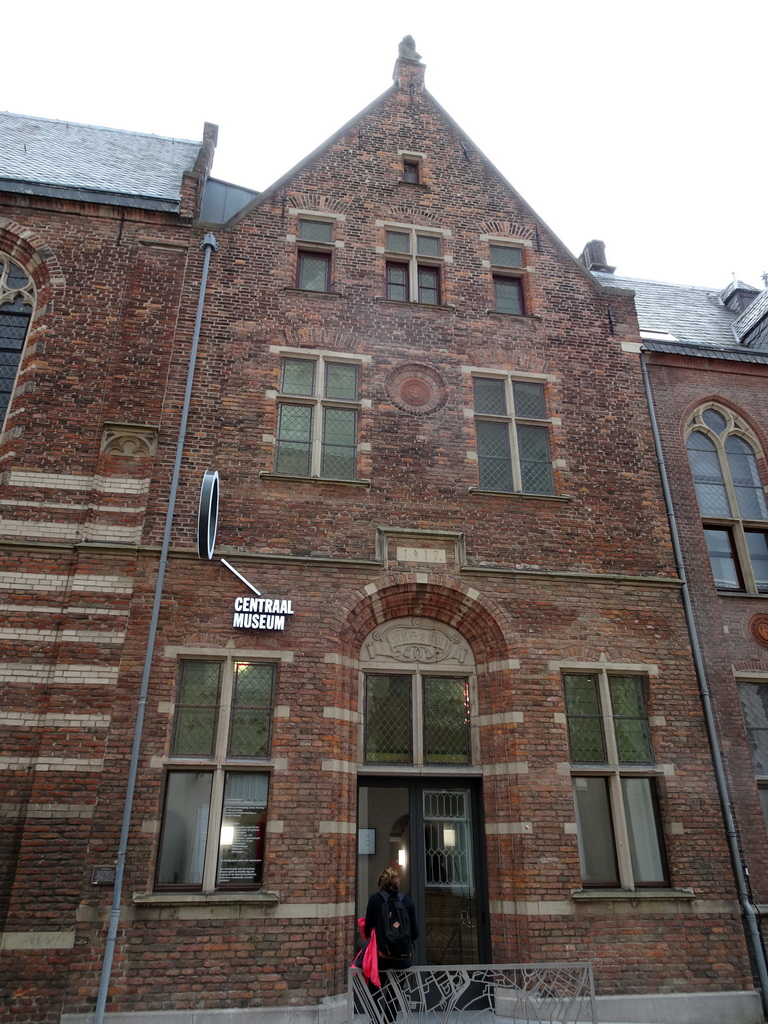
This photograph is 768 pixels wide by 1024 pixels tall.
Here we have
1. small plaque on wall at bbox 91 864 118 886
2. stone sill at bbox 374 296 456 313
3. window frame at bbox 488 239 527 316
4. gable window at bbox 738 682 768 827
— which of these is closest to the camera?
small plaque on wall at bbox 91 864 118 886

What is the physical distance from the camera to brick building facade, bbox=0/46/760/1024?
8.40 meters

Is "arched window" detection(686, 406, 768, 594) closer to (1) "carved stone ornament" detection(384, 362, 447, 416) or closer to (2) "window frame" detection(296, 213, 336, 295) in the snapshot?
(1) "carved stone ornament" detection(384, 362, 447, 416)

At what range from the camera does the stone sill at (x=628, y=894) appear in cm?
898

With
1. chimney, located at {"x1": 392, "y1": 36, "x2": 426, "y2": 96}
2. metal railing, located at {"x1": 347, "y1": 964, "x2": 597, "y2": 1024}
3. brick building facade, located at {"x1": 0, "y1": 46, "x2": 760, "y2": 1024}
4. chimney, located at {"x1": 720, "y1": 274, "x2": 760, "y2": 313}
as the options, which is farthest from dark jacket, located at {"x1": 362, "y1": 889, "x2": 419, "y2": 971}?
chimney, located at {"x1": 720, "y1": 274, "x2": 760, "y2": 313}

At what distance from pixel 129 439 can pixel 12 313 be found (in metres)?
3.36

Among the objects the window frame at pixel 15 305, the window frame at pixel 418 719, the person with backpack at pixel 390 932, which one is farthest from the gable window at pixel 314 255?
the person with backpack at pixel 390 932

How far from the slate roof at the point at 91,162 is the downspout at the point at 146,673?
2.25 m

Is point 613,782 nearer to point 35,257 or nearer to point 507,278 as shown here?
point 507,278

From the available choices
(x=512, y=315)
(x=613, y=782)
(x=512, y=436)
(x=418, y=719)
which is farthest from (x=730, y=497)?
(x=418, y=719)

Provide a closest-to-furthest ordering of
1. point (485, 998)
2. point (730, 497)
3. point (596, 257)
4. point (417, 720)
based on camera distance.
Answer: point (485, 998) → point (417, 720) → point (730, 497) → point (596, 257)

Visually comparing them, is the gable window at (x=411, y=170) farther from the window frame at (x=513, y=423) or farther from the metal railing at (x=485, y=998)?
the metal railing at (x=485, y=998)

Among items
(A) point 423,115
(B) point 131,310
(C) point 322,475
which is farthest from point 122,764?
(A) point 423,115

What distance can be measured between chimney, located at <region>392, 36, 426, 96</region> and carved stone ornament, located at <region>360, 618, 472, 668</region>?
1102 cm

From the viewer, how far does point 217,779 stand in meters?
8.87
